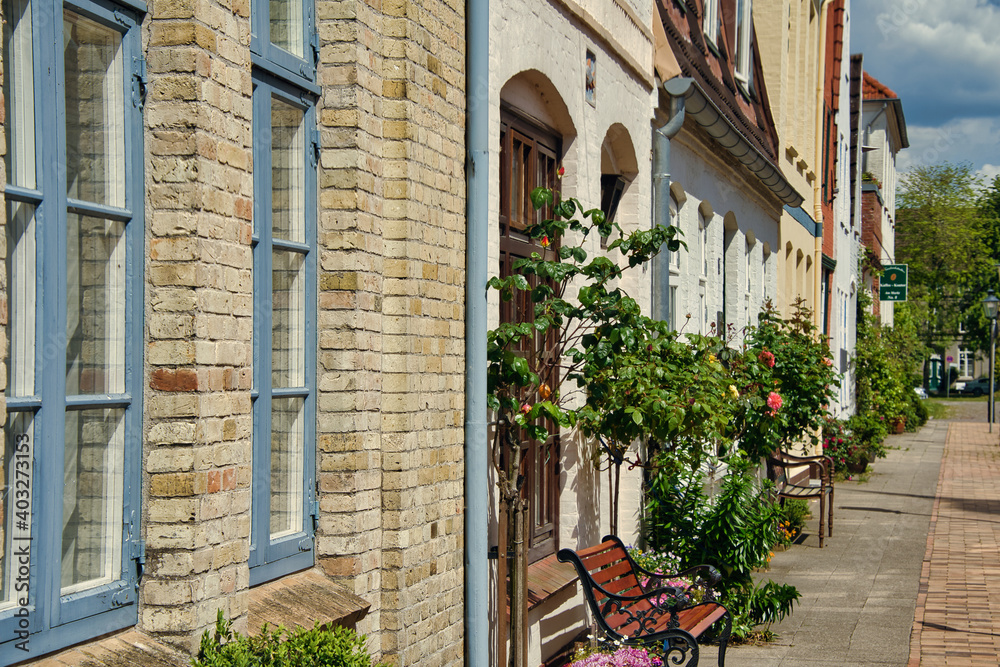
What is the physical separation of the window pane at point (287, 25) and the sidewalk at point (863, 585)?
185 inches

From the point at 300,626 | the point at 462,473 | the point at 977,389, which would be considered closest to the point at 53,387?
the point at 300,626

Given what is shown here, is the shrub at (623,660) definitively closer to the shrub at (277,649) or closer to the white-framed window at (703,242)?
the shrub at (277,649)

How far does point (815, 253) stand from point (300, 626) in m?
16.8

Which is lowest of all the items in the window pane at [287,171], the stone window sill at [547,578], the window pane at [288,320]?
the stone window sill at [547,578]

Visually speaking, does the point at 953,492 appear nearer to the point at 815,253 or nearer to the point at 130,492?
the point at 815,253

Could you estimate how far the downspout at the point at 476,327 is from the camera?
16.5ft

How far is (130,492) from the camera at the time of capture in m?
3.17

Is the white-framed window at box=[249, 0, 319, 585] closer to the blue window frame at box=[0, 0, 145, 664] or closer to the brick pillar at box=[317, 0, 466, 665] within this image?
the brick pillar at box=[317, 0, 466, 665]

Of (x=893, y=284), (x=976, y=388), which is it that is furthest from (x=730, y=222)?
(x=976, y=388)

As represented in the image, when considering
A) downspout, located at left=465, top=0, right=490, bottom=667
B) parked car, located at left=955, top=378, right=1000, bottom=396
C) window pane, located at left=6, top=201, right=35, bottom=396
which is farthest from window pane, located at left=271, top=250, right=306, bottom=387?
parked car, located at left=955, top=378, right=1000, bottom=396

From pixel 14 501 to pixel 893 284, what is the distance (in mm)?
31047

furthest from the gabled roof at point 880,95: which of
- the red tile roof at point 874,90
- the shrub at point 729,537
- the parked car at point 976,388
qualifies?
the parked car at point 976,388

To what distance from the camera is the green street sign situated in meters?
30.8

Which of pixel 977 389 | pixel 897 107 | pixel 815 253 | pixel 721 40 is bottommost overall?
pixel 977 389
